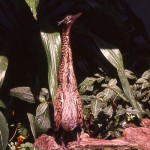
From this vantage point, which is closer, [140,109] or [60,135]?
[60,135]

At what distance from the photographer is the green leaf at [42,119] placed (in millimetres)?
3053

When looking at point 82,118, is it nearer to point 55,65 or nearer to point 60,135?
point 60,135

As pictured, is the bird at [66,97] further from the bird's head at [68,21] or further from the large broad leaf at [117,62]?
the large broad leaf at [117,62]

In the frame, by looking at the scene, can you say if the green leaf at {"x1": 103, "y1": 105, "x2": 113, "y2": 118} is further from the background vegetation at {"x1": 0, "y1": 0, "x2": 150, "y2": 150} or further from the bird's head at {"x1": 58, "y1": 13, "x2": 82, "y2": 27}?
the bird's head at {"x1": 58, "y1": 13, "x2": 82, "y2": 27}

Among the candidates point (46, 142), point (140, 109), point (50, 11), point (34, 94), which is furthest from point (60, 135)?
point (50, 11)

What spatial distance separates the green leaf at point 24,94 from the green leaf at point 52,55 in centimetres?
23

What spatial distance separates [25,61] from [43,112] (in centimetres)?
61

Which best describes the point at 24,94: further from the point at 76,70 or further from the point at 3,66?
the point at 76,70

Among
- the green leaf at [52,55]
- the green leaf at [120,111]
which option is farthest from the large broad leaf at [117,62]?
the green leaf at [52,55]

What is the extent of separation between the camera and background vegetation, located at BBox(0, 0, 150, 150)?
310 cm

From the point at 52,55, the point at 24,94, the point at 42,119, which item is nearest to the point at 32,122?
the point at 42,119

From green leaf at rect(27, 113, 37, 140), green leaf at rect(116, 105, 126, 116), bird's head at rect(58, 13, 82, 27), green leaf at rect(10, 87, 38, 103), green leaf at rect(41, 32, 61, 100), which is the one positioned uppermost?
bird's head at rect(58, 13, 82, 27)

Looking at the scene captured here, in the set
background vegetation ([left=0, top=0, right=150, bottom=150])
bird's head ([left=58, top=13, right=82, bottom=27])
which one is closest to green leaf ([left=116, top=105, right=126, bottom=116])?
background vegetation ([left=0, top=0, right=150, bottom=150])

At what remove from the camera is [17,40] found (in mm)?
3482
